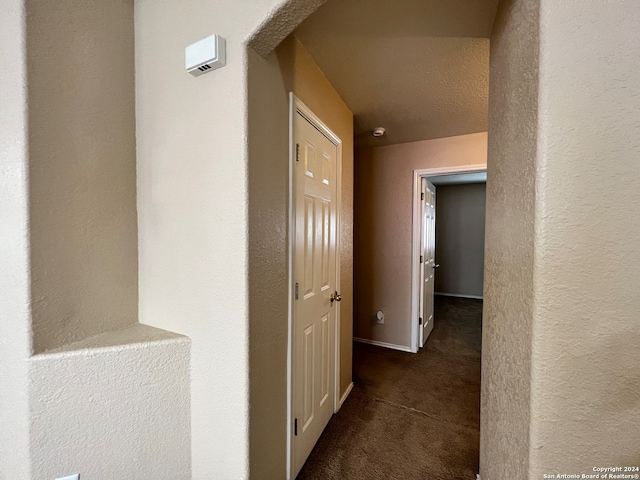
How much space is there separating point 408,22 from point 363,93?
2.16 ft

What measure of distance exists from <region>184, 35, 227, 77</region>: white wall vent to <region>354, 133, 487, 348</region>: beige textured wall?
232 centimetres

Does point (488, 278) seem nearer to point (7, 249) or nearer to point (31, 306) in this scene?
point (31, 306)

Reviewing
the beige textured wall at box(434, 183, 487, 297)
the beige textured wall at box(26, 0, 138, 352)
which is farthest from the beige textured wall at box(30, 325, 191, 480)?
the beige textured wall at box(434, 183, 487, 297)

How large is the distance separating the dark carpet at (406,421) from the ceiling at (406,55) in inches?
92.2

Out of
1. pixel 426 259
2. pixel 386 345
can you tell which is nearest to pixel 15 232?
pixel 386 345

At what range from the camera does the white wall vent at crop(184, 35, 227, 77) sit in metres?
0.96

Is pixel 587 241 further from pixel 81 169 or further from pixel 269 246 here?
pixel 81 169

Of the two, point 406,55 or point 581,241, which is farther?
point 406,55

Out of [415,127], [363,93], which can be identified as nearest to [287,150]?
[363,93]

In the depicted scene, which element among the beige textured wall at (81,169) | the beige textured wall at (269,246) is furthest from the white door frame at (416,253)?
the beige textured wall at (81,169)

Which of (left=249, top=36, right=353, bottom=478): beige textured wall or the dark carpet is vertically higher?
(left=249, top=36, right=353, bottom=478): beige textured wall

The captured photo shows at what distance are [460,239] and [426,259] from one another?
9.49 feet

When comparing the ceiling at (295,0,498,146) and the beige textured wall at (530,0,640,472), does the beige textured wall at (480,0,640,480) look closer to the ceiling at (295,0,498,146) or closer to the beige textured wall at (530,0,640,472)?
the beige textured wall at (530,0,640,472)

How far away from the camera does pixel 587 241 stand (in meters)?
0.62
